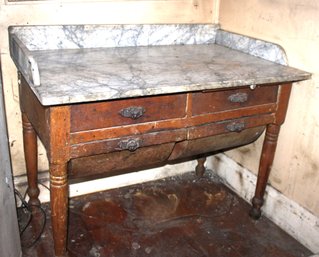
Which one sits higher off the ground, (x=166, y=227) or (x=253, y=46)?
(x=253, y=46)

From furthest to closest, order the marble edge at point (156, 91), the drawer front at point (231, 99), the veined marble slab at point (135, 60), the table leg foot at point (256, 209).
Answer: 1. the table leg foot at point (256, 209)
2. the drawer front at point (231, 99)
3. the veined marble slab at point (135, 60)
4. the marble edge at point (156, 91)

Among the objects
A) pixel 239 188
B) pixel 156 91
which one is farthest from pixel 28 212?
pixel 239 188

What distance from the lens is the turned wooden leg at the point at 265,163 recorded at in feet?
6.32

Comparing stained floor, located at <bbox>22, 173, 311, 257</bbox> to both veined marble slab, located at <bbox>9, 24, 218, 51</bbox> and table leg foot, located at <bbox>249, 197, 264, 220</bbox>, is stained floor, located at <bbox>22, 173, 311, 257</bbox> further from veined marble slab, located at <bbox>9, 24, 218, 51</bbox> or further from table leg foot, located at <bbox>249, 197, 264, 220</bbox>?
veined marble slab, located at <bbox>9, 24, 218, 51</bbox>

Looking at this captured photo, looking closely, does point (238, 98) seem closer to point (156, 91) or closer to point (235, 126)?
point (235, 126)

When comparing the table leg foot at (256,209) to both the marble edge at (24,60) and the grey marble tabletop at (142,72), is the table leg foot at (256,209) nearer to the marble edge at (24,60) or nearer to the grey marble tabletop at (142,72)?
the grey marble tabletop at (142,72)

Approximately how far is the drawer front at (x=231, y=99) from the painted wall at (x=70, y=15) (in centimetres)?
70

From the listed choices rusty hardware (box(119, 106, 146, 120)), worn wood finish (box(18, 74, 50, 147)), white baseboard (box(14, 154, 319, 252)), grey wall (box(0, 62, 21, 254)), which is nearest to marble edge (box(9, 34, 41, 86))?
worn wood finish (box(18, 74, 50, 147))

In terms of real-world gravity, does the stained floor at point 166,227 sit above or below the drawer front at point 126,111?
below

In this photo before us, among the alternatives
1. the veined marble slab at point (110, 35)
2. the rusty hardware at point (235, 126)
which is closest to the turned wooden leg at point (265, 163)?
the rusty hardware at point (235, 126)

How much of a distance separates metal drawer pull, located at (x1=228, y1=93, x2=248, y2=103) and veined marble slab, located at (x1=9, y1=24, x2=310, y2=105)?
100mm

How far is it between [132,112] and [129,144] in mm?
133

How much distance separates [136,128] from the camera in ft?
4.87

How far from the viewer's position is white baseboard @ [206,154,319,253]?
1.90 m
